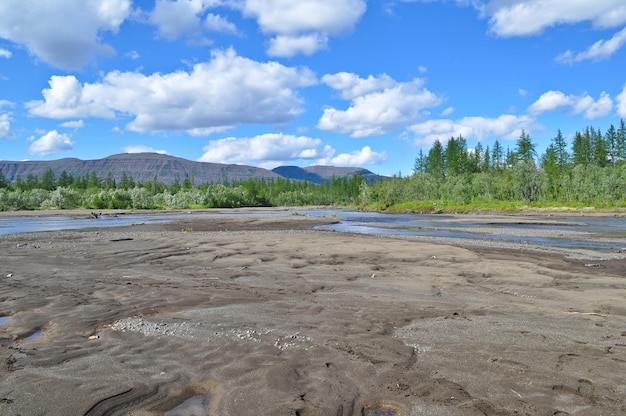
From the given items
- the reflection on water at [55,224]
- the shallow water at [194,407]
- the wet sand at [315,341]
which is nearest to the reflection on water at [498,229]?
the reflection on water at [55,224]

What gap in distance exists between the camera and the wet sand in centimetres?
614

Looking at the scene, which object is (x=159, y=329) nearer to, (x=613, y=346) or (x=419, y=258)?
(x=613, y=346)

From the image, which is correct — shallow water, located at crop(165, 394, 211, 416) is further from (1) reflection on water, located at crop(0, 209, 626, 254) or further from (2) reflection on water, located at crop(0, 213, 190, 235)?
(2) reflection on water, located at crop(0, 213, 190, 235)

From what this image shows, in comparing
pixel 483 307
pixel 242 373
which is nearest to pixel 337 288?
pixel 483 307

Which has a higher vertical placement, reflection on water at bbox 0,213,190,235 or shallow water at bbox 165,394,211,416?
reflection on water at bbox 0,213,190,235

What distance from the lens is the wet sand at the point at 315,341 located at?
614 cm

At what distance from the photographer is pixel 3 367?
24.0ft

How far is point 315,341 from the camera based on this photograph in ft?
28.5

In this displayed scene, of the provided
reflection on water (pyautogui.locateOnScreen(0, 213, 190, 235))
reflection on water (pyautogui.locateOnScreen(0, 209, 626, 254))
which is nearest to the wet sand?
reflection on water (pyautogui.locateOnScreen(0, 209, 626, 254))

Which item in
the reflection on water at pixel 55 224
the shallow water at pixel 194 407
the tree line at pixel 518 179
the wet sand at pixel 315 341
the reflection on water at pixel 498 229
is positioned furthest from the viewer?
the tree line at pixel 518 179

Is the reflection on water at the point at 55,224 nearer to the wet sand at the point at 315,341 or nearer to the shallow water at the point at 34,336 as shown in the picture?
the wet sand at the point at 315,341

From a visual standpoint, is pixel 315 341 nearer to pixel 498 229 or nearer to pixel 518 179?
pixel 498 229

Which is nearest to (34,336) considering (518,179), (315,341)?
(315,341)

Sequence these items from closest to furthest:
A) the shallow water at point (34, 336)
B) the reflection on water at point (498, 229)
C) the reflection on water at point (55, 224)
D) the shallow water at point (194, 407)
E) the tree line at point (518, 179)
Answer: the shallow water at point (194, 407), the shallow water at point (34, 336), the reflection on water at point (498, 229), the reflection on water at point (55, 224), the tree line at point (518, 179)
